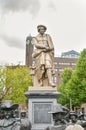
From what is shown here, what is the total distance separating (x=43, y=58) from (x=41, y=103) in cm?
200

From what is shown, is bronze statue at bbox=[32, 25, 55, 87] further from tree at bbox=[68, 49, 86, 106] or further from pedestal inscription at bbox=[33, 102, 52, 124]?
tree at bbox=[68, 49, 86, 106]

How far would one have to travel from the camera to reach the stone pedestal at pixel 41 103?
17.2 m

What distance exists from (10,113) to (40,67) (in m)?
10.9

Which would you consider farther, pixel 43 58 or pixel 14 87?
pixel 14 87

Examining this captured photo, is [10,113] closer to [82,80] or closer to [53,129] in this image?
[53,129]

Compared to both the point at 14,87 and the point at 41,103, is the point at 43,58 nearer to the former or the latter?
the point at 41,103

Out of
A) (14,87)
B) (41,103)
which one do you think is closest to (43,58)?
(41,103)

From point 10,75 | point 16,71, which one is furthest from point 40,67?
point 16,71

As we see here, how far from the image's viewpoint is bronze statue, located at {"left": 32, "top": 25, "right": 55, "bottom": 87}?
18.0 metres

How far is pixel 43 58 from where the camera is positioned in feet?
59.0

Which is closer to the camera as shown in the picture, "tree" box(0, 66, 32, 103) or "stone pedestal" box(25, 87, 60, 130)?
"stone pedestal" box(25, 87, 60, 130)

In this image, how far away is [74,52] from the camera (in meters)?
154

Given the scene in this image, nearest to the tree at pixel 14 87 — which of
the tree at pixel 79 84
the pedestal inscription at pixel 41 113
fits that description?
the tree at pixel 79 84

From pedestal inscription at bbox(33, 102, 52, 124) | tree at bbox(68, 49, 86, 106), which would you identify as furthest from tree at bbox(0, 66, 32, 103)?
pedestal inscription at bbox(33, 102, 52, 124)
